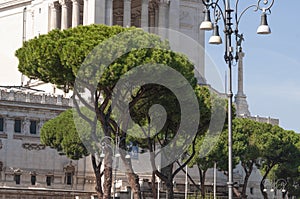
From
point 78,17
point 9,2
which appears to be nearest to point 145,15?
point 78,17

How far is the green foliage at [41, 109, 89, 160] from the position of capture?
228ft

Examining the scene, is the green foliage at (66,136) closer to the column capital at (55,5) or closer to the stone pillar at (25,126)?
the stone pillar at (25,126)

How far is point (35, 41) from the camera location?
53469 millimetres

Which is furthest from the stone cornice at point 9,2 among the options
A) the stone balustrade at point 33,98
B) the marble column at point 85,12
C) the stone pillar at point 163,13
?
the stone balustrade at point 33,98

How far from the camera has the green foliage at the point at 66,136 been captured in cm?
6956

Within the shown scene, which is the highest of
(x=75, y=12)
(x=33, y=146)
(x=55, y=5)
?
(x=55, y=5)

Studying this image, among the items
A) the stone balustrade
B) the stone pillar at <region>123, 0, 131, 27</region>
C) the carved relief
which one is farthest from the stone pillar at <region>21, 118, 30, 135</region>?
the carved relief

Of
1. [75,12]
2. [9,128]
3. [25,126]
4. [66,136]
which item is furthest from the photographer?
[75,12]

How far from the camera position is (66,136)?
6975cm

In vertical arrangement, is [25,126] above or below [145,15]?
below

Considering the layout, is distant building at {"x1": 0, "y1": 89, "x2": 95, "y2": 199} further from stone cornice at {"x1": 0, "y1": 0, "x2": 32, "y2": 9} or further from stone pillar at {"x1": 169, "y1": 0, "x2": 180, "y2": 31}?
stone cornice at {"x1": 0, "y1": 0, "x2": 32, "y2": 9}

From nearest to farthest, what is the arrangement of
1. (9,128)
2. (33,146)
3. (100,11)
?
(9,128) → (33,146) → (100,11)

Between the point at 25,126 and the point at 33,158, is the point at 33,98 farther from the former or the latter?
the point at 33,158

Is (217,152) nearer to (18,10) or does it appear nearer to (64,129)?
(64,129)
